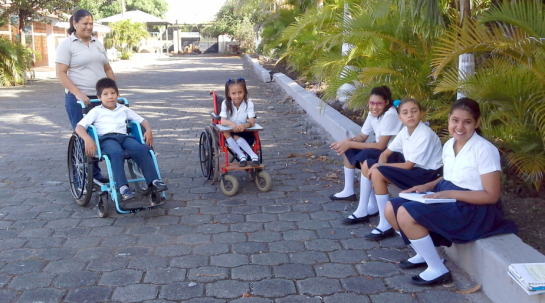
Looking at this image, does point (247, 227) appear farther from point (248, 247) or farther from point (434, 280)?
point (434, 280)

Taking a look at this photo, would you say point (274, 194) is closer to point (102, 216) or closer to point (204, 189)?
point (204, 189)

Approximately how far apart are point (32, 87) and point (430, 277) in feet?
56.4

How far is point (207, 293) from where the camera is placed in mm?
3529

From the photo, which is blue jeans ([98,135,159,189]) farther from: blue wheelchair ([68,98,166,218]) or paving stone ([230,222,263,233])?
paving stone ([230,222,263,233])

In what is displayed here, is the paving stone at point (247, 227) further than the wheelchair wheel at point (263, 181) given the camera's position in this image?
No

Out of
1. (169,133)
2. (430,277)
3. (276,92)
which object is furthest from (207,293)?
(276,92)

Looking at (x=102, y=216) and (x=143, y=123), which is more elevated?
(x=143, y=123)

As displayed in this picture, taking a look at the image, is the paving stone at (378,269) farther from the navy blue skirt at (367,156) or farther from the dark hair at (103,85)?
the dark hair at (103,85)

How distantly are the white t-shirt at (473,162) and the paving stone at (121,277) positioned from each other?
228cm

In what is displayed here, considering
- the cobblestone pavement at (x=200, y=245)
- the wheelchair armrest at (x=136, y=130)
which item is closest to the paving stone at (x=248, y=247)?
the cobblestone pavement at (x=200, y=245)

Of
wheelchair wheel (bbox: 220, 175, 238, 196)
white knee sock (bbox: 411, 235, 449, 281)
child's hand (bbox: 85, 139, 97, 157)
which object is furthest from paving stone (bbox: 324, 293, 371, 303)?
child's hand (bbox: 85, 139, 97, 157)

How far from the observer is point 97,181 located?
17.0 ft

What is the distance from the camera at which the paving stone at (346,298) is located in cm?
342

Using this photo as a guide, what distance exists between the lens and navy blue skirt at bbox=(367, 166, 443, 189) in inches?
169
